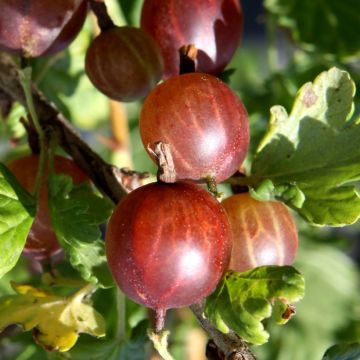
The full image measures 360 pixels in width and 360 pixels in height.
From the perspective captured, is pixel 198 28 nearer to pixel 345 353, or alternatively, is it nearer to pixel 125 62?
pixel 125 62

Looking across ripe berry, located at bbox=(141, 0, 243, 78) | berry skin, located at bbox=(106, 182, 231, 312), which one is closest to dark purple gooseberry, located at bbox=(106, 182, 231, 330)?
berry skin, located at bbox=(106, 182, 231, 312)

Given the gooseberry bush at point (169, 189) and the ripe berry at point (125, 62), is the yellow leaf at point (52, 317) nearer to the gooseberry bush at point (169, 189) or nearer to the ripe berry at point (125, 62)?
the gooseberry bush at point (169, 189)

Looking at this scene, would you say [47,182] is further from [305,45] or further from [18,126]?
[305,45]

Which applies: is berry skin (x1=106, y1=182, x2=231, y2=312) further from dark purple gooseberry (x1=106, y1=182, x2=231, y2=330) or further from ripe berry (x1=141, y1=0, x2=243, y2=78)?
ripe berry (x1=141, y1=0, x2=243, y2=78)

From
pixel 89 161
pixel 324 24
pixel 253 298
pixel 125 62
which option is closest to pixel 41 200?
pixel 89 161

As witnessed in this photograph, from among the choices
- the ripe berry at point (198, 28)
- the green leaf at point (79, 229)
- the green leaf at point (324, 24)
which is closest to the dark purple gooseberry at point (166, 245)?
the green leaf at point (79, 229)

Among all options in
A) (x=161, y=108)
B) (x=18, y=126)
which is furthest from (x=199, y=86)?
(x=18, y=126)
